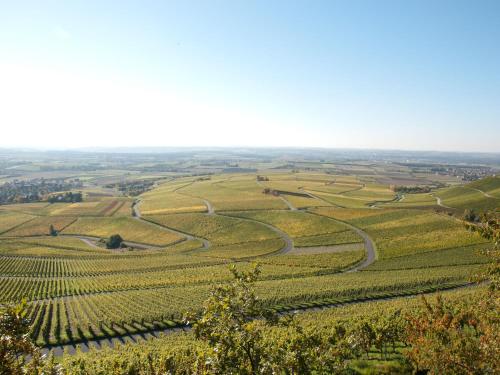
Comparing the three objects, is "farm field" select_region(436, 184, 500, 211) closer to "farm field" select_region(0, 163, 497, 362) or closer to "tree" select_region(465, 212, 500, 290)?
"farm field" select_region(0, 163, 497, 362)

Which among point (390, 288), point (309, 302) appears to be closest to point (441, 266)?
point (390, 288)

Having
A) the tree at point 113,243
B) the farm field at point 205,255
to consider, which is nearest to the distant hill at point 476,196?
the farm field at point 205,255

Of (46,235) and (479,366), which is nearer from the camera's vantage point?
(479,366)

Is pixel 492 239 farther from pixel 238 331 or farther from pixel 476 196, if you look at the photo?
pixel 476 196

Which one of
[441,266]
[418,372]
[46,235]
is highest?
[418,372]

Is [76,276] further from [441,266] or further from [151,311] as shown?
[441,266]

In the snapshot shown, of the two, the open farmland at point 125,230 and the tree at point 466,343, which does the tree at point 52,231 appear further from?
the tree at point 466,343

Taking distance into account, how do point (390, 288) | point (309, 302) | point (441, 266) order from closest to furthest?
1. point (309, 302)
2. point (390, 288)
3. point (441, 266)

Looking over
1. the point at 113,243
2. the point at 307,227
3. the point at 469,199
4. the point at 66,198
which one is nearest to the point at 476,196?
the point at 469,199
